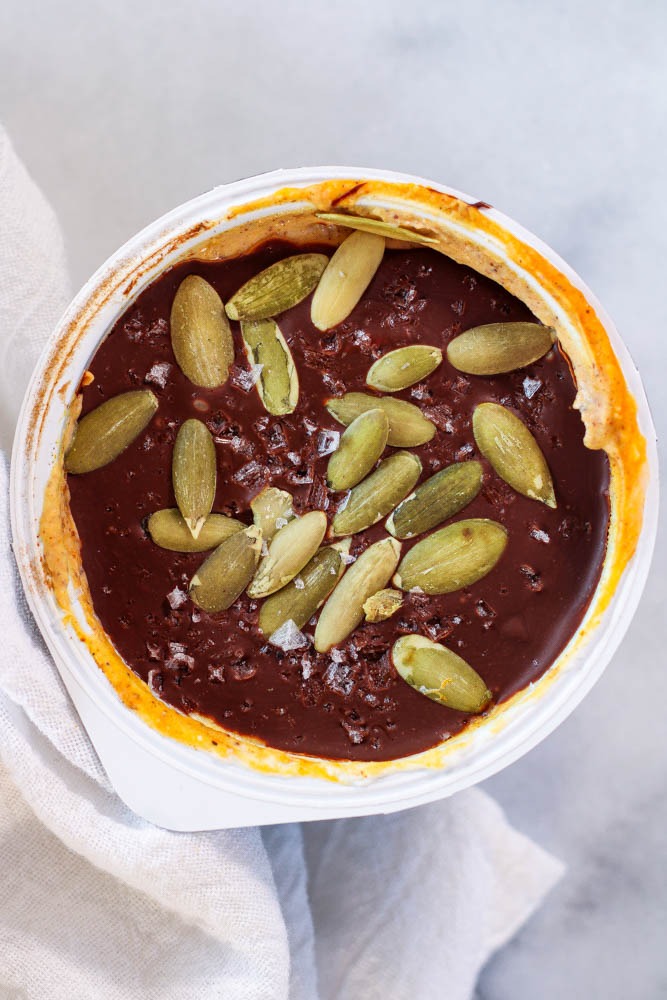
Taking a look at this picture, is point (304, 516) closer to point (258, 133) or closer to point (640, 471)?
point (640, 471)

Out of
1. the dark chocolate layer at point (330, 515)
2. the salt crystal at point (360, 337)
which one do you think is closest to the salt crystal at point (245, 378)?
the dark chocolate layer at point (330, 515)

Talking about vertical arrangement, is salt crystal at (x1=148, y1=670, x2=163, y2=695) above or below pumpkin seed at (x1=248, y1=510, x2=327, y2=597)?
below

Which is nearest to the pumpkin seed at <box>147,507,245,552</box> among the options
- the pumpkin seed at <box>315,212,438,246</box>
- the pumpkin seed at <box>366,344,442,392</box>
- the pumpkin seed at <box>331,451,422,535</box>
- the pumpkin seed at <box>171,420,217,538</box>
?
the pumpkin seed at <box>171,420,217,538</box>

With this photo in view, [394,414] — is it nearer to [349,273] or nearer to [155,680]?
[349,273]

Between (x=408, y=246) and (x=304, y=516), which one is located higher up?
(x=408, y=246)

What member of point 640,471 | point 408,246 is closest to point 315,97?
point 408,246

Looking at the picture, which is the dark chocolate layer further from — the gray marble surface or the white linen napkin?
the gray marble surface
